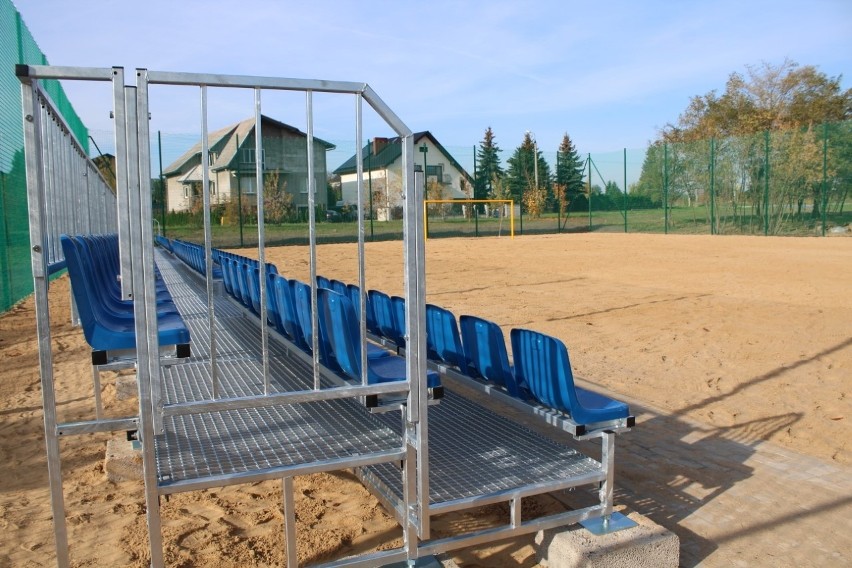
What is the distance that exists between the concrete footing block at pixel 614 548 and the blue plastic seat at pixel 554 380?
44cm

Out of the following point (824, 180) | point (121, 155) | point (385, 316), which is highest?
point (824, 180)

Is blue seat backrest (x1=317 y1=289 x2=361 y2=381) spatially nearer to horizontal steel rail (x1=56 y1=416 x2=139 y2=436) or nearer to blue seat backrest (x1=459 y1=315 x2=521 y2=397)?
blue seat backrest (x1=459 y1=315 x2=521 y2=397)

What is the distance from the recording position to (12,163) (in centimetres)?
1118

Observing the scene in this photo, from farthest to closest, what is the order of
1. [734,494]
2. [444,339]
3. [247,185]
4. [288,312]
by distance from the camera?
1. [247,185]
2. [444,339]
3. [288,312]
4. [734,494]

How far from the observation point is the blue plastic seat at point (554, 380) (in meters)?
2.88

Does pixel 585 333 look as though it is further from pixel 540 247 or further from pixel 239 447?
pixel 540 247

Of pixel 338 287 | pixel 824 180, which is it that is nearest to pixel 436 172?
pixel 824 180

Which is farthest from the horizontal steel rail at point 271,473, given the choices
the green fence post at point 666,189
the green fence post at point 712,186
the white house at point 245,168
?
the green fence post at point 666,189

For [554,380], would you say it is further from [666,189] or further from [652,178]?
[652,178]

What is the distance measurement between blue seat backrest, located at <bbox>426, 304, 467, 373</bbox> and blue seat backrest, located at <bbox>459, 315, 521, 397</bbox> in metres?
0.08

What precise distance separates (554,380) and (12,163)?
11.1 meters

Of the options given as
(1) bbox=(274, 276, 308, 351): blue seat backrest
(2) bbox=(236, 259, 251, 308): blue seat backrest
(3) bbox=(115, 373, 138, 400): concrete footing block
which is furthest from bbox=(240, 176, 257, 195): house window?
(1) bbox=(274, 276, 308, 351): blue seat backrest

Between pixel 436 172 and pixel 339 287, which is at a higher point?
pixel 436 172

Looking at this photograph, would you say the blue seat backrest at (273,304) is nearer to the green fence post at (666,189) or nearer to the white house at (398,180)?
the white house at (398,180)
